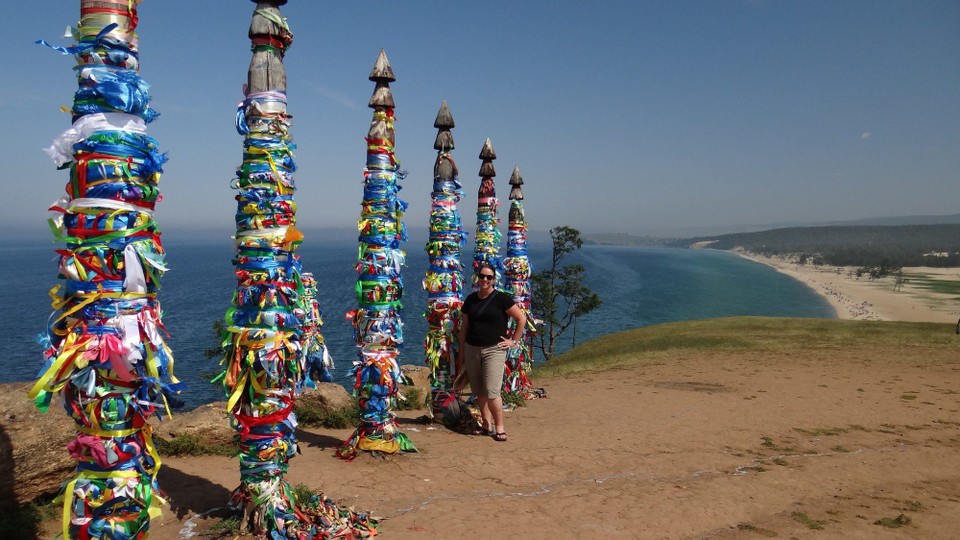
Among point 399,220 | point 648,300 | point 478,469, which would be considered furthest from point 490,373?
point 648,300

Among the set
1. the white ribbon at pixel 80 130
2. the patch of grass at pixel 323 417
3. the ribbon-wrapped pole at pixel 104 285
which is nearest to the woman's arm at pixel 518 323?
the patch of grass at pixel 323 417

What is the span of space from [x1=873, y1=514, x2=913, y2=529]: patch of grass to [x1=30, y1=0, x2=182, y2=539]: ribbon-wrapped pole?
8058 millimetres

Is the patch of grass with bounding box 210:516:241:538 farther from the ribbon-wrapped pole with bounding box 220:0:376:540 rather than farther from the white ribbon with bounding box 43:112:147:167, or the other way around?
the white ribbon with bounding box 43:112:147:167

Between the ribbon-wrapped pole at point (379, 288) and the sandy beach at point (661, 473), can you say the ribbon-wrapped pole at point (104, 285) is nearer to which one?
the sandy beach at point (661, 473)

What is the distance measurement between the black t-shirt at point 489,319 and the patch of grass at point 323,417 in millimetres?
3322

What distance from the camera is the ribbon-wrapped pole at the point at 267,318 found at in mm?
5527

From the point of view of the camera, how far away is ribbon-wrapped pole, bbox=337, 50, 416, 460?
8.37 metres

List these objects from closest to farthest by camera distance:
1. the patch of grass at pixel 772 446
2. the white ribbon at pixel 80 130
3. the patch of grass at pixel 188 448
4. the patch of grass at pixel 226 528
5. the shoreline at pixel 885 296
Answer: the white ribbon at pixel 80 130 → the patch of grass at pixel 226 528 → the patch of grass at pixel 188 448 → the patch of grass at pixel 772 446 → the shoreline at pixel 885 296

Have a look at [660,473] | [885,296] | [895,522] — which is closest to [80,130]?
[660,473]

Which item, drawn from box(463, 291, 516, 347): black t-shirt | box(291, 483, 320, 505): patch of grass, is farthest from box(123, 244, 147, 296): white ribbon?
box(463, 291, 516, 347): black t-shirt

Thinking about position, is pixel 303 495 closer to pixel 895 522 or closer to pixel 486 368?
pixel 486 368

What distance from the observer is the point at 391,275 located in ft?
28.3

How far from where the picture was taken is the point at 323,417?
1053 cm

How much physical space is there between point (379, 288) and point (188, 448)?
156 inches
